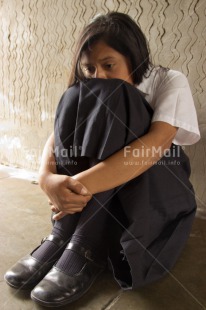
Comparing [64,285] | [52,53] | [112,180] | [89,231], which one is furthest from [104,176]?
[52,53]

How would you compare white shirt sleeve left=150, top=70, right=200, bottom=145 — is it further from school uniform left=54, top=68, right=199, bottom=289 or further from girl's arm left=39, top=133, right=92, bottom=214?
girl's arm left=39, top=133, right=92, bottom=214

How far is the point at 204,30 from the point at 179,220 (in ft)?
2.20

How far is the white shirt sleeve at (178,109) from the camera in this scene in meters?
0.76

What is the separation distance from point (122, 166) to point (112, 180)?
0.04 meters

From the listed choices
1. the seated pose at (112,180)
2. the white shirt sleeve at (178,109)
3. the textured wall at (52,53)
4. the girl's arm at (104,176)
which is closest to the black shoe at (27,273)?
the seated pose at (112,180)

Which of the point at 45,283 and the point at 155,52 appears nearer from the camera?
the point at 45,283

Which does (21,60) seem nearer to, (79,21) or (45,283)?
(79,21)

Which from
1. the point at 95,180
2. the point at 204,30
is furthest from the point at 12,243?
the point at 204,30

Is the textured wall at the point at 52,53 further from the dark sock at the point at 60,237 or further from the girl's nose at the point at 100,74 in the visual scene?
the dark sock at the point at 60,237

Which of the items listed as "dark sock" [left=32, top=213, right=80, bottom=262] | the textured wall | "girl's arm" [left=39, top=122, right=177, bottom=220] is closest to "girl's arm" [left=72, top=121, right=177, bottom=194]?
"girl's arm" [left=39, top=122, right=177, bottom=220]

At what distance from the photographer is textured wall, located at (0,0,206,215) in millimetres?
1079

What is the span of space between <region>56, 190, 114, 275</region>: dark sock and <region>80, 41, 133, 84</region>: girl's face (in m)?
0.35

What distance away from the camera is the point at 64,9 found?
1348mm

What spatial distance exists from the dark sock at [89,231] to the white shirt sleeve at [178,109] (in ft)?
0.81
